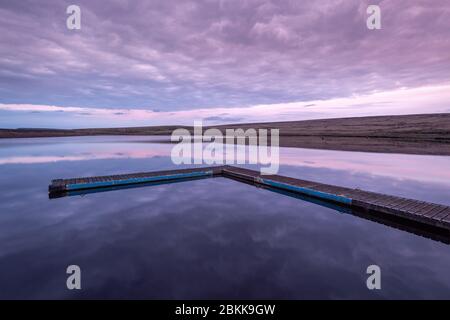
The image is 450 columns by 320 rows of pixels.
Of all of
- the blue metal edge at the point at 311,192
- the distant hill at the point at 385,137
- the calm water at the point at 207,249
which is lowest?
the calm water at the point at 207,249

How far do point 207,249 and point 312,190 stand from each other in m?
6.61

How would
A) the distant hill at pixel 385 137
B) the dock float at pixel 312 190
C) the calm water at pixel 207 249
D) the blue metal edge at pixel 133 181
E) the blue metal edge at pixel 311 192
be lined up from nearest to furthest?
the calm water at pixel 207 249 < the dock float at pixel 312 190 < the blue metal edge at pixel 311 192 < the blue metal edge at pixel 133 181 < the distant hill at pixel 385 137

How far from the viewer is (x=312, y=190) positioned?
448 inches

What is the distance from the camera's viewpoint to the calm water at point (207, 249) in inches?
202

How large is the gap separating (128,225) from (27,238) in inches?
116

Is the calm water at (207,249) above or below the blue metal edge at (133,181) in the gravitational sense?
below

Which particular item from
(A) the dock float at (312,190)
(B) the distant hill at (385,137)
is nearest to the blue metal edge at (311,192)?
(A) the dock float at (312,190)

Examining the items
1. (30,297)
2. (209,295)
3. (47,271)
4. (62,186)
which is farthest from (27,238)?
(209,295)

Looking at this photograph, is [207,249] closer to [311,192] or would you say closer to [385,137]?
[311,192]

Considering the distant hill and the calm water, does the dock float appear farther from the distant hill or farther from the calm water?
the distant hill

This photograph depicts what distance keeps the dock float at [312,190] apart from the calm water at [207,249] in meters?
0.76

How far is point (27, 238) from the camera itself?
754 cm

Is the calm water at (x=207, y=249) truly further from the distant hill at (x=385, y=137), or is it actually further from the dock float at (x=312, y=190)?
the distant hill at (x=385, y=137)
